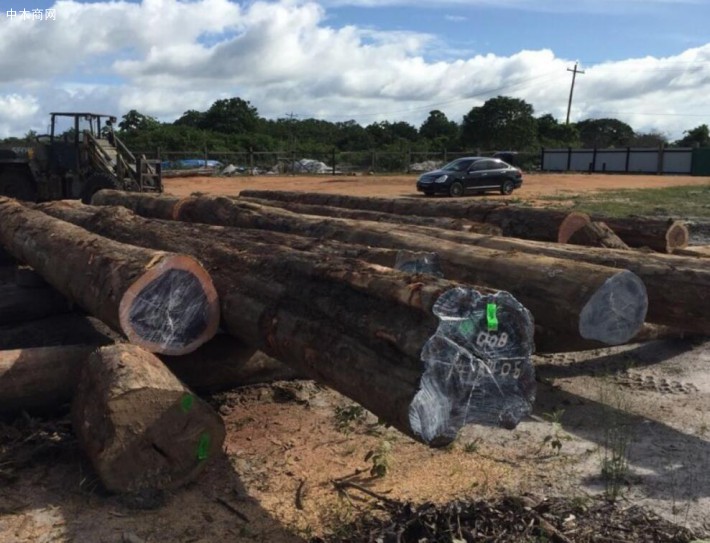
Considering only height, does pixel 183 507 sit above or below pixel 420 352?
below

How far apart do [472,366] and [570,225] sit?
5440 millimetres

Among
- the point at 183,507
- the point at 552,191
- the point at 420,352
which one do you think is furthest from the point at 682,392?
the point at 552,191

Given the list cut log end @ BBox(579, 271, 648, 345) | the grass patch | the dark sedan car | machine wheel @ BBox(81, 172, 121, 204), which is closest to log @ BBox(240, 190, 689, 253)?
cut log end @ BBox(579, 271, 648, 345)

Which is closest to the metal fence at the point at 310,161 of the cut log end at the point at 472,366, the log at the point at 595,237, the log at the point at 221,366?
the log at the point at 595,237

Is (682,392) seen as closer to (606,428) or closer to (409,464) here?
(606,428)

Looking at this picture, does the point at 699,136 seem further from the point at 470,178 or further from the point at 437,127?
the point at 470,178

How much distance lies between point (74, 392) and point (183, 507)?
1.19m

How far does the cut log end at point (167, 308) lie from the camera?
15.7ft

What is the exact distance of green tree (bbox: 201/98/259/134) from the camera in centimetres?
5903

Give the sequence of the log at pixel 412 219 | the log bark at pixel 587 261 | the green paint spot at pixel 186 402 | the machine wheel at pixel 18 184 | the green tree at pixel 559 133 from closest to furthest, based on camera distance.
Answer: the green paint spot at pixel 186 402, the log bark at pixel 587 261, the log at pixel 412 219, the machine wheel at pixel 18 184, the green tree at pixel 559 133

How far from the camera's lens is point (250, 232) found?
6.55 meters

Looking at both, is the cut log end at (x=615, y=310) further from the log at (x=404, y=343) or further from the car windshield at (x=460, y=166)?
the car windshield at (x=460, y=166)

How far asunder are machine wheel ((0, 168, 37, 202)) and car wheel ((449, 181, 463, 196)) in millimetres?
15544

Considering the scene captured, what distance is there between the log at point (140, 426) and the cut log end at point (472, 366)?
58.6 inches
